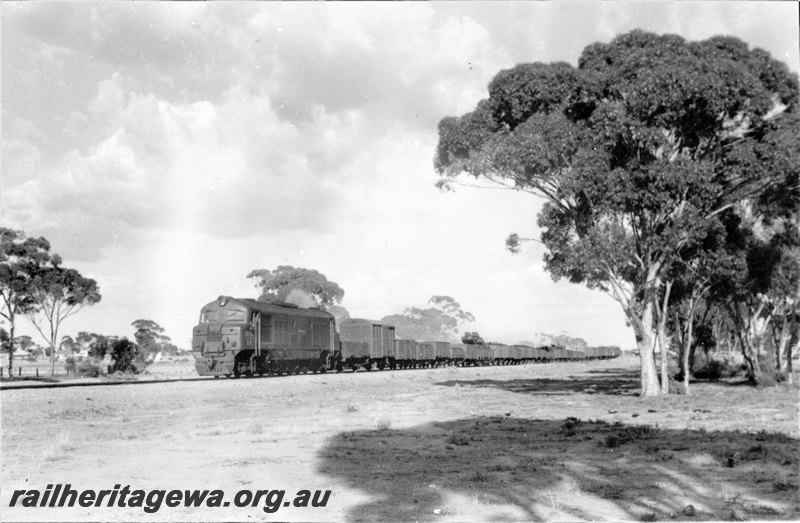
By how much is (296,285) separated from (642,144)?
5521 cm

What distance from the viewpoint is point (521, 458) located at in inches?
413

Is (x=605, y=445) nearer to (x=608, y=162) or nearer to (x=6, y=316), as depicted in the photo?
(x=608, y=162)

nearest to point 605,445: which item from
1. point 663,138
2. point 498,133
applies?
point 663,138

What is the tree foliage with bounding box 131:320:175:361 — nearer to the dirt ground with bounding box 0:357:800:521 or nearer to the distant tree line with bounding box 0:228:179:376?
the distant tree line with bounding box 0:228:179:376

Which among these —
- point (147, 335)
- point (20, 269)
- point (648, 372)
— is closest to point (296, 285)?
point (147, 335)

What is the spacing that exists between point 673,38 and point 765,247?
12.0 m

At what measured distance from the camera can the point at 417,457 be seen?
34.9ft

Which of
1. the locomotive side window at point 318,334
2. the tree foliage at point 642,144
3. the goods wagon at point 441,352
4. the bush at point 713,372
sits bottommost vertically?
the bush at point 713,372

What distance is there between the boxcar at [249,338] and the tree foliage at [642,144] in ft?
38.1

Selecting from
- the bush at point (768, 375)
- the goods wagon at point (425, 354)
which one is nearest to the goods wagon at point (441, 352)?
the goods wagon at point (425, 354)

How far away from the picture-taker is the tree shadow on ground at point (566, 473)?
7.16 meters

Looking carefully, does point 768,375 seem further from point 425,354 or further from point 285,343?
point 425,354

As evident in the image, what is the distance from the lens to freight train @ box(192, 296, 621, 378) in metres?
28.4

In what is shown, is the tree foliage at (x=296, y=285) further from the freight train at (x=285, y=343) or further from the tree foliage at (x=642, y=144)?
the tree foliage at (x=642, y=144)
